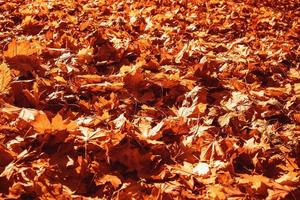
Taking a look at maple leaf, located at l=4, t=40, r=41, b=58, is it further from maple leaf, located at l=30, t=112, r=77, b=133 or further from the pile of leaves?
maple leaf, located at l=30, t=112, r=77, b=133

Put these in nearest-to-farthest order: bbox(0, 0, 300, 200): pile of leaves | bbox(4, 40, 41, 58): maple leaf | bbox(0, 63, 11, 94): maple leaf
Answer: bbox(0, 0, 300, 200): pile of leaves → bbox(0, 63, 11, 94): maple leaf → bbox(4, 40, 41, 58): maple leaf

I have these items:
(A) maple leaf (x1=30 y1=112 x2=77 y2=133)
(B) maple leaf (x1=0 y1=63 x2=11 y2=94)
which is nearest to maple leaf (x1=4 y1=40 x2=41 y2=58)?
(B) maple leaf (x1=0 y1=63 x2=11 y2=94)

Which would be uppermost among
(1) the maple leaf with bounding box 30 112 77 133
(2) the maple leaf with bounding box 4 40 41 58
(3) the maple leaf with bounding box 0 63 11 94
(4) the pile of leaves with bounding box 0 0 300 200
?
(2) the maple leaf with bounding box 4 40 41 58

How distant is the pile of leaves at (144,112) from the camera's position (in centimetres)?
136

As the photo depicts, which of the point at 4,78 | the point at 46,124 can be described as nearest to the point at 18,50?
the point at 4,78

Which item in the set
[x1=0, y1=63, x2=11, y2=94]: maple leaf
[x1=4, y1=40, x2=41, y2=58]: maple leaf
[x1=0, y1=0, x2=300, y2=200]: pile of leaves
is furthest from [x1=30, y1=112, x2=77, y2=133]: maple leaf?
[x1=4, y1=40, x2=41, y2=58]: maple leaf

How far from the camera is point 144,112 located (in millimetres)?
1820

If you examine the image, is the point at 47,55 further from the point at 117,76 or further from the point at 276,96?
the point at 276,96

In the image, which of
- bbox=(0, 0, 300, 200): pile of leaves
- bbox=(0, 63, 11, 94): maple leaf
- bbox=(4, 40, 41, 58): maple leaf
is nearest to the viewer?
bbox=(0, 0, 300, 200): pile of leaves

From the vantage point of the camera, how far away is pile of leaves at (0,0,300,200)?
4.47 feet

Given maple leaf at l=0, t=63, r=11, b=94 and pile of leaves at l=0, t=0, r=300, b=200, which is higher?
maple leaf at l=0, t=63, r=11, b=94

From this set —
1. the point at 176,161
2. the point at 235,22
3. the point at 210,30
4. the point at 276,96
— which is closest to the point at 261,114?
the point at 276,96

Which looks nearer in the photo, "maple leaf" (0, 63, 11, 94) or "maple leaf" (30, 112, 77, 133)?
"maple leaf" (30, 112, 77, 133)

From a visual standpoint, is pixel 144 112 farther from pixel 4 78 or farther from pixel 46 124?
pixel 4 78
